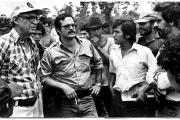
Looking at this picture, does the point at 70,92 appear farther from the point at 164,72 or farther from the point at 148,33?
the point at 148,33

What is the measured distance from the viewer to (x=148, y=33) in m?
3.61

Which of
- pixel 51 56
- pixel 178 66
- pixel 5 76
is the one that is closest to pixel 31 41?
pixel 51 56

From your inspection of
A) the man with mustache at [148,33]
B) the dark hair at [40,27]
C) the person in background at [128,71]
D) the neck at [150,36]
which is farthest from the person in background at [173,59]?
the dark hair at [40,27]

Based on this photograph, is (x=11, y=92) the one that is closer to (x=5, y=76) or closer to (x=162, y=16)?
(x=5, y=76)

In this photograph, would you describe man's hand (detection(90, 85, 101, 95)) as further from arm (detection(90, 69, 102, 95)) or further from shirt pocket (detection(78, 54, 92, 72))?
shirt pocket (detection(78, 54, 92, 72))

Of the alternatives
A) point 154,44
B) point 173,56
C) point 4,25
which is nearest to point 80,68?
point 154,44

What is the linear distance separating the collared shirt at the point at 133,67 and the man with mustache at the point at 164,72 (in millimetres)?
163

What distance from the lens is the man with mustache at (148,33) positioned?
347cm

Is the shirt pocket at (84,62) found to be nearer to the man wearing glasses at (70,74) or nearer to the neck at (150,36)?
the man wearing glasses at (70,74)

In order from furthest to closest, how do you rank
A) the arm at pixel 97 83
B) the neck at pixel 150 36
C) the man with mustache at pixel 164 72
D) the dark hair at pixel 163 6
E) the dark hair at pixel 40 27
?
the dark hair at pixel 40 27 → the neck at pixel 150 36 → the arm at pixel 97 83 → the dark hair at pixel 163 6 → the man with mustache at pixel 164 72

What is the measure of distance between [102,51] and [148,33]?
477 millimetres

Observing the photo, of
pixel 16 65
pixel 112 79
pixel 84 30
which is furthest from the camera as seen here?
pixel 84 30

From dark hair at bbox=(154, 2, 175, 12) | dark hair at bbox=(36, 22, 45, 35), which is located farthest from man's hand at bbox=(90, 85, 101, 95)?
dark hair at bbox=(36, 22, 45, 35)

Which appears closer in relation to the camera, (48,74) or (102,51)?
(48,74)
